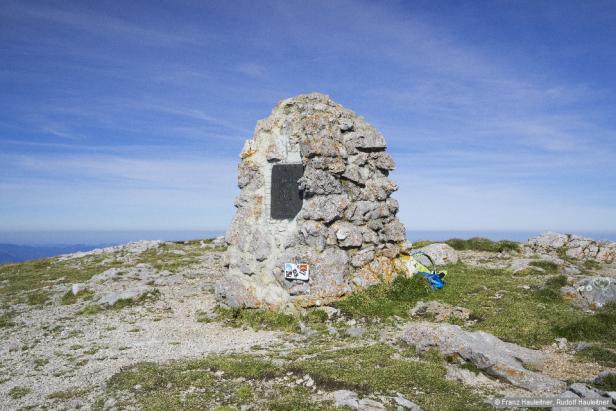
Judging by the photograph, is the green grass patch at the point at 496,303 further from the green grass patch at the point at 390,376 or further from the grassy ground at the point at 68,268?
the grassy ground at the point at 68,268

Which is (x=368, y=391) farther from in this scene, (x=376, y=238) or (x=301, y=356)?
(x=376, y=238)

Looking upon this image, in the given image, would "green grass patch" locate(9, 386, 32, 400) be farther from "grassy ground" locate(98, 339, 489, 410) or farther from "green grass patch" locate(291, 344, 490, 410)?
"green grass patch" locate(291, 344, 490, 410)

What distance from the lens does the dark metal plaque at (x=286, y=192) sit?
2255 cm

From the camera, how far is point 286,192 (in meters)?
22.8

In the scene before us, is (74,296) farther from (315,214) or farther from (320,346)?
→ (320,346)

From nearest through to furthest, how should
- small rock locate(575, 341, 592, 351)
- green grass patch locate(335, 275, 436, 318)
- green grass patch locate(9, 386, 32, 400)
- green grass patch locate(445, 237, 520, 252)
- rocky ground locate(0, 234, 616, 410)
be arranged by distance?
rocky ground locate(0, 234, 616, 410), green grass patch locate(9, 386, 32, 400), small rock locate(575, 341, 592, 351), green grass patch locate(335, 275, 436, 318), green grass patch locate(445, 237, 520, 252)

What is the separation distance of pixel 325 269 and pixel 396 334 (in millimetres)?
5205

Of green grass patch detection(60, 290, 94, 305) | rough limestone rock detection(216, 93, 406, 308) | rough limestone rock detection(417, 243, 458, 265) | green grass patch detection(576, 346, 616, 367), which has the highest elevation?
rough limestone rock detection(216, 93, 406, 308)

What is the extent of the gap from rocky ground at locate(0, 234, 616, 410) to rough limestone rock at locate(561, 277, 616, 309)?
0.06 meters

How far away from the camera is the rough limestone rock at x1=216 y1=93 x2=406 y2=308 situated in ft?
70.9

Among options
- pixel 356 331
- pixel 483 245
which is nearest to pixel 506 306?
pixel 356 331

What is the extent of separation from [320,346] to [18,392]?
1063 centimetres

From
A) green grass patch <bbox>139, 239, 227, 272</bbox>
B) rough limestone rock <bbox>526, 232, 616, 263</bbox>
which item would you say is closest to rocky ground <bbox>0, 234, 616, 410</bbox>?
green grass patch <bbox>139, 239, 227, 272</bbox>

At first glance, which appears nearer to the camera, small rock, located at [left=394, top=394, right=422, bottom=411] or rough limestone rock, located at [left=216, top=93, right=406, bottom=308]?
small rock, located at [left=394, top=394, right=422, bottom=411]
